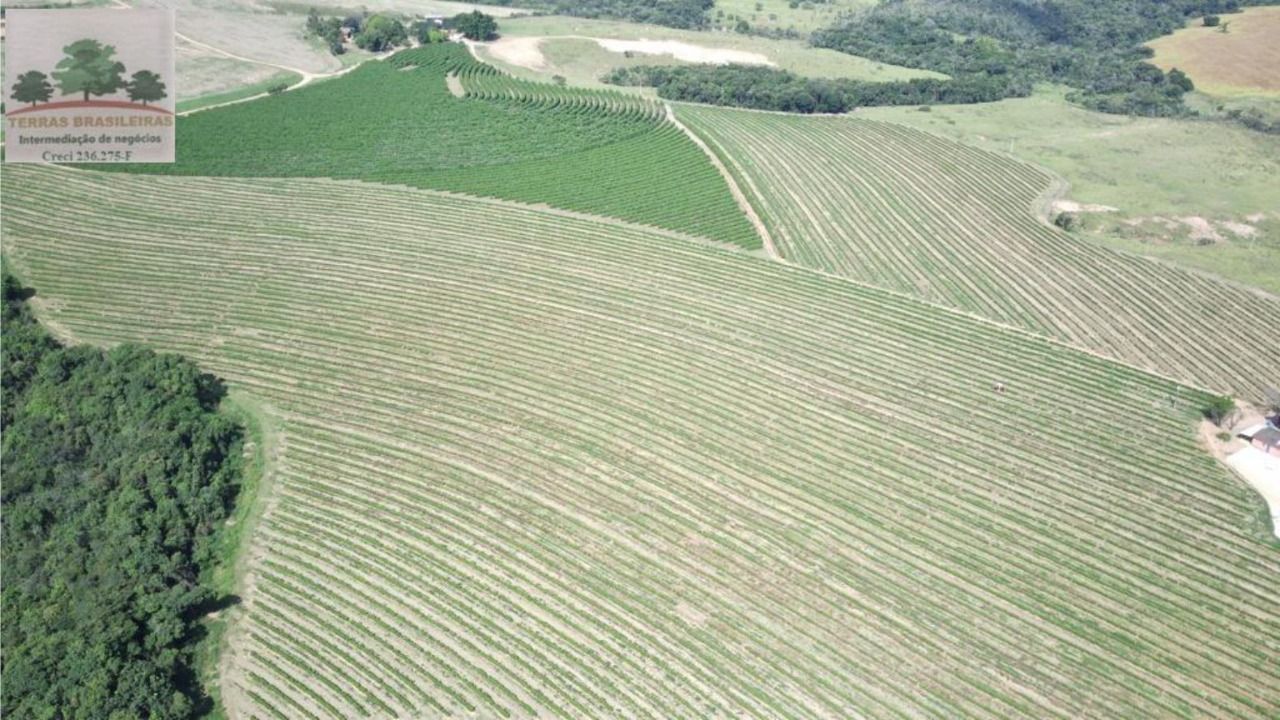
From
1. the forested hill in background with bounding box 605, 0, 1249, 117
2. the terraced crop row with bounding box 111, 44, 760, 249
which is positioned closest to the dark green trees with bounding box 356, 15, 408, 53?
the terraced crop row with bounding box 111, 44, 760, 249

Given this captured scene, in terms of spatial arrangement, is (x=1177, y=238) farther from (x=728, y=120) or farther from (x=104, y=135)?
(x=104, y=135)

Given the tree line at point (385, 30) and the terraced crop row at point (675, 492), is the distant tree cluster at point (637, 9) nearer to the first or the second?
the tree line at point (385, 30)

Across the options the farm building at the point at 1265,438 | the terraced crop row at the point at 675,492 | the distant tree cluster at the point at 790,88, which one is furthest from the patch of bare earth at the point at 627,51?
the farm building at the point at 1265,438

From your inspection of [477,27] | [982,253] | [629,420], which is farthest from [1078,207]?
[477,27]

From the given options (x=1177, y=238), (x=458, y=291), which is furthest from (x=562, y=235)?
(x=1177, y=238)

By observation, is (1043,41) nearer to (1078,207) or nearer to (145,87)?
(1078,207)

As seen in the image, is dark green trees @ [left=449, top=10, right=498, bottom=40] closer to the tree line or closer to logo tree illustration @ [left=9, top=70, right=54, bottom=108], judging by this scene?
the tree line

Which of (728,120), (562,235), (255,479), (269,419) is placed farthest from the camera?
(728,120)
